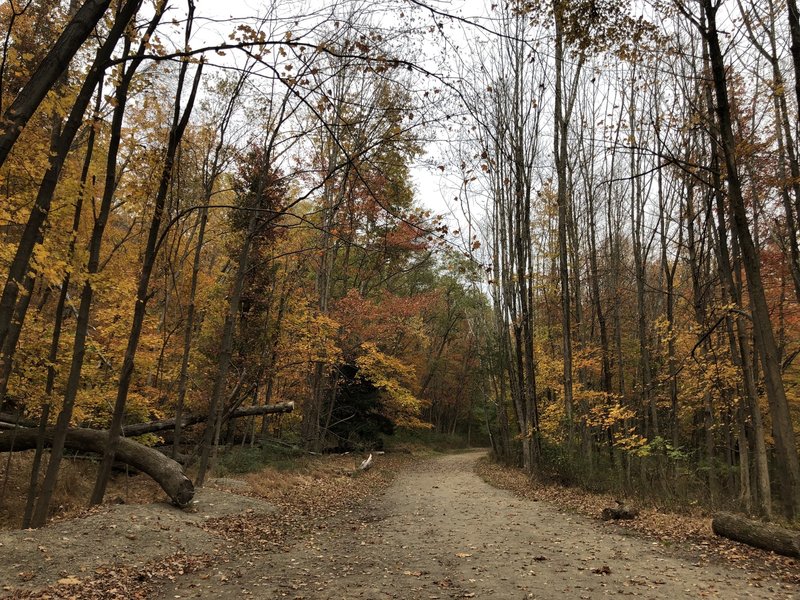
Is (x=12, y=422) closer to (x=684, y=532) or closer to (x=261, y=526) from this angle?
(x=261, y=526)

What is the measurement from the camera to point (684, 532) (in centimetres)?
719

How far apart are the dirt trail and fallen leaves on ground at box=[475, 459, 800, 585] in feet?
1.03

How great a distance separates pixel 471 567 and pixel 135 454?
7.01m

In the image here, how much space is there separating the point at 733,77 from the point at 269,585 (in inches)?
580

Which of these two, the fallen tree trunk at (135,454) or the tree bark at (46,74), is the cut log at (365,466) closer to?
the fallen tree trunk at (135,454)

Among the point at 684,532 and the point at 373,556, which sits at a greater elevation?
the point at 684,532

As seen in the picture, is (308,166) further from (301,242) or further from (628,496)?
(628,496)

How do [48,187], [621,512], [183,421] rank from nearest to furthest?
[48,187] → [621,512] → [183,421]

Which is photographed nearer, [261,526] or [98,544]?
[98,544]

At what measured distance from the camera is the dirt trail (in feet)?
15.5

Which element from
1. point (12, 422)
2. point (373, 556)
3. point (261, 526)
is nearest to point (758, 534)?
point (373, 556)

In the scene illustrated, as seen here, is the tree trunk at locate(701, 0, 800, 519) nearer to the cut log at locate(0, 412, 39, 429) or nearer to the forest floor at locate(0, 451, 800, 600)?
the forest floor at locate(0, 451, 800, 600)

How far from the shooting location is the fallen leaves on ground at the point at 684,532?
5586 millimetres

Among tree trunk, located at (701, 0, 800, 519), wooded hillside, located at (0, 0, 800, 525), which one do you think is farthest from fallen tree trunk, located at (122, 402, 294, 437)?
tree trunk, located at (701, 0, 800, 519)
